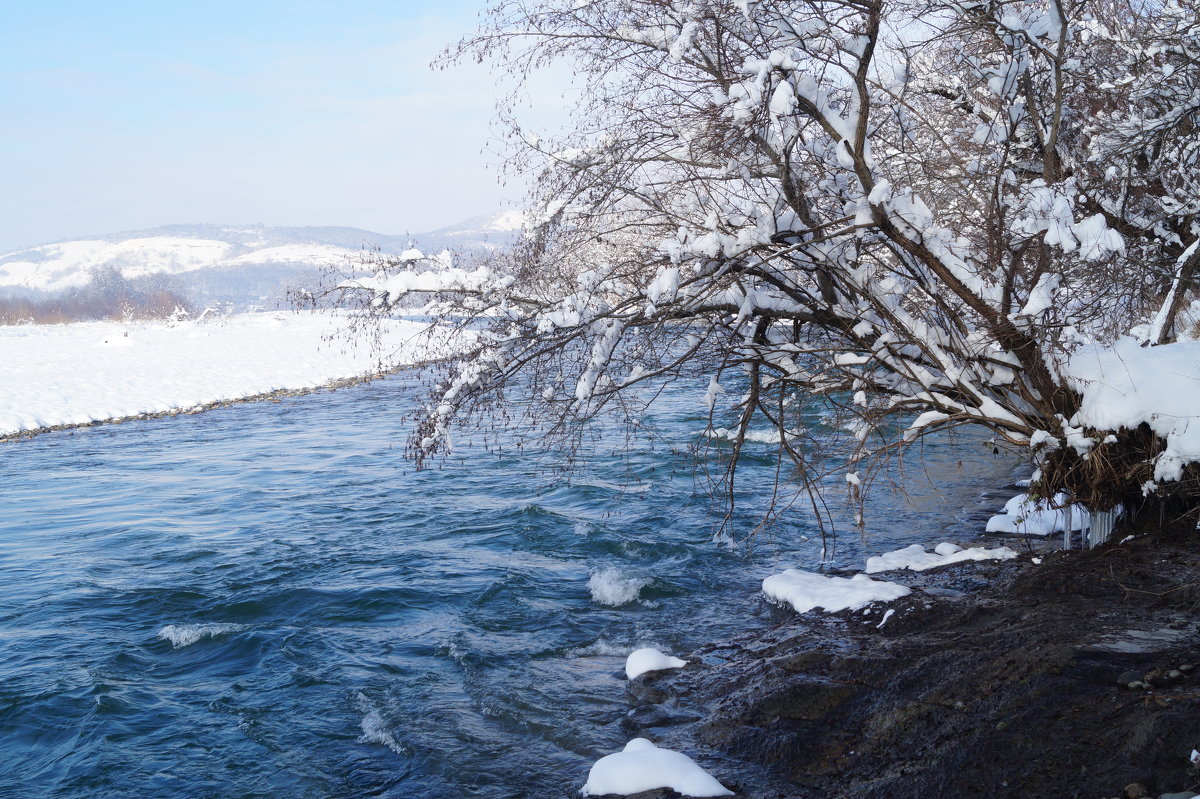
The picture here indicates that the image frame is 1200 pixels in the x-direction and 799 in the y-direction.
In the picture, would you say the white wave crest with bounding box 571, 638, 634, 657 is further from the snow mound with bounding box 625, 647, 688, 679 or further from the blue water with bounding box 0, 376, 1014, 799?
the snow mound with bounding box 625, 647, 688, 679

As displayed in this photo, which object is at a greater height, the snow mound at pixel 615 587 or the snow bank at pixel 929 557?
the snow bank at pixel 929 557

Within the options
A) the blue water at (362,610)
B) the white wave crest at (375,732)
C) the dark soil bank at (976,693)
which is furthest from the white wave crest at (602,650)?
the white wave crest at (375,732)

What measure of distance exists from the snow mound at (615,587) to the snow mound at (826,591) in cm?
130

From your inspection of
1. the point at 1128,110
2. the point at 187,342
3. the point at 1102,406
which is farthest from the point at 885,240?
the point at 187,342

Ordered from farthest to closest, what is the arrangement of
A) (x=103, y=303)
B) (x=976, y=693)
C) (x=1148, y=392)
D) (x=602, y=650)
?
(x=103, y=303) < (x=602, y=650) < (x=1148, y=392) < (x=976, y=693)

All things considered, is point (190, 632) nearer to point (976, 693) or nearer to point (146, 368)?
point (976, 693)

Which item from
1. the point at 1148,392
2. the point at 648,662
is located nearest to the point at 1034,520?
the point at 1148,392

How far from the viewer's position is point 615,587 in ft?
29.7

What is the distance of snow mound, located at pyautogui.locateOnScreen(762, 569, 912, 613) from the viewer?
7336 millimetres

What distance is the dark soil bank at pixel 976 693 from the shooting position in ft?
13.4

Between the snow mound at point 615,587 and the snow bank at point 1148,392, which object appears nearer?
the snow bank at point 1148,392

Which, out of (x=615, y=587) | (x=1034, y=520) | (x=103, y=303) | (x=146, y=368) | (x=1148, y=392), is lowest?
(x=615, y=587)

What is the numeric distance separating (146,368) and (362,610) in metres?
24.6

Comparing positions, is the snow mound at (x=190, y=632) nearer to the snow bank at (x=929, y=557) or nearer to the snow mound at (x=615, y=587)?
the snow mound at (x=615, y=587)
